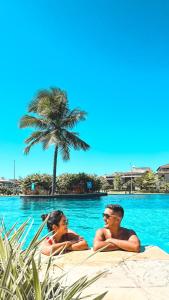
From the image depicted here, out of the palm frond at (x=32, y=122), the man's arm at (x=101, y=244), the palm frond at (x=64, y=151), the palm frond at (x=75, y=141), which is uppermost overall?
the palm frond at (x=32, y=122)

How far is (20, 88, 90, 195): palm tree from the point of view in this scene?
98.6ft

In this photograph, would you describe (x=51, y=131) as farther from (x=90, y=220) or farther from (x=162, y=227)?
(x=162, y=227)

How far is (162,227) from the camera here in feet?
40.1

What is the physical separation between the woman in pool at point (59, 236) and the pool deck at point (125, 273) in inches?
7.7

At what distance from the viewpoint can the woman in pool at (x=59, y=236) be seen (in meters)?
4.46

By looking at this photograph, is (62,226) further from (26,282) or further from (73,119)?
(73,119)

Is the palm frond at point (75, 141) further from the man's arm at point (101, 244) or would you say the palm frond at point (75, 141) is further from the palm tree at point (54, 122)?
the man's arm at point (101, 244)

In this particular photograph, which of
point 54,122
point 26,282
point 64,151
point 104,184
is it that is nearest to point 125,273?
point 26,282

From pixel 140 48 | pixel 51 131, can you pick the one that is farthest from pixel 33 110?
pixel 140 48

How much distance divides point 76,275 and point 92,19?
52.9 feet

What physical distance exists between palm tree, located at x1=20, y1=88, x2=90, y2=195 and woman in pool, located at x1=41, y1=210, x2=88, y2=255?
81.0ft

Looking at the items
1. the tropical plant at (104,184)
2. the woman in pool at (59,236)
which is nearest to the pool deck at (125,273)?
the woman in pool at (59,236)

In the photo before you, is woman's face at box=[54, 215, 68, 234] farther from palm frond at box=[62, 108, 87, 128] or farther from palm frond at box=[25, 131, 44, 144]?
palm frond at box=[62, 108, 87, 128]

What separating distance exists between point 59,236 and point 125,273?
63.2 inches
